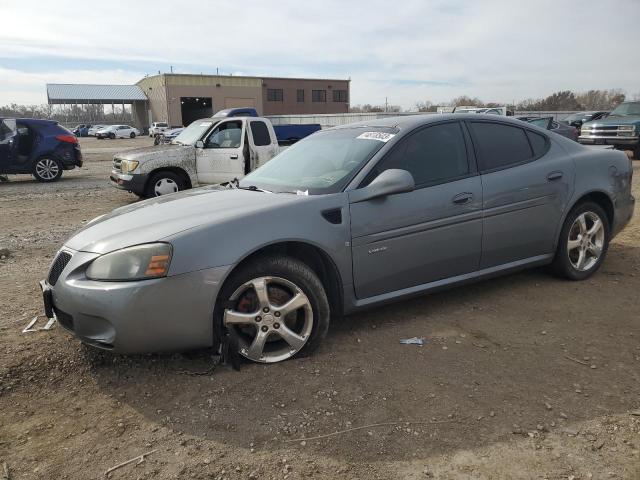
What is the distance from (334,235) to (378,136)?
99 centimetres

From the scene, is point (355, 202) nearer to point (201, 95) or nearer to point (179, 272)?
point (179, 272)

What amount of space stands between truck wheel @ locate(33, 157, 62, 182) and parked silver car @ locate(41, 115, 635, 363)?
37.3 ft

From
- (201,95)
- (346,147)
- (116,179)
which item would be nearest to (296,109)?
(201,95)

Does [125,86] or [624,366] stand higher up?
[125,86]

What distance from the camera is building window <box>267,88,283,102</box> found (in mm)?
71625

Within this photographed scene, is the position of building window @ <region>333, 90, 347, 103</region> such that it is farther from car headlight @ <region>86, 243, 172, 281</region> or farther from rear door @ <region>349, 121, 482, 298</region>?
car headlight @ <region>86, 243, 172, 281</region>

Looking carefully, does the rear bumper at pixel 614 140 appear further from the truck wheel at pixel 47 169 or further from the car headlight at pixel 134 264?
the car headlight at pixel 134 264

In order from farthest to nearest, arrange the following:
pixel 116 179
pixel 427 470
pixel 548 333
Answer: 1. pixel 116 179
2. pixel 548 333
3. pixel 427 470

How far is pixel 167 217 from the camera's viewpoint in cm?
336

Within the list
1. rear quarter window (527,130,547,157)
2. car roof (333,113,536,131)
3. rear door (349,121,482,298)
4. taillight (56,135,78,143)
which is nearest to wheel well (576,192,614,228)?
rear quarter window (527,130,547,157)

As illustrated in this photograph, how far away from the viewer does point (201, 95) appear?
65.8 metres

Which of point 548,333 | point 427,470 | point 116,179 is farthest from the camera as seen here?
point 116,179

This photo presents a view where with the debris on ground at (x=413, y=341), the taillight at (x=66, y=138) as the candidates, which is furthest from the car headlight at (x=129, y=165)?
the debris on ground at (x=413, y=341)

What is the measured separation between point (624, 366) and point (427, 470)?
5.52 feet
